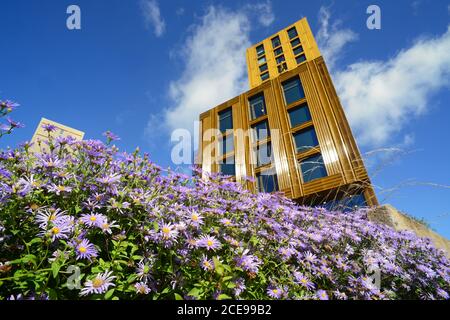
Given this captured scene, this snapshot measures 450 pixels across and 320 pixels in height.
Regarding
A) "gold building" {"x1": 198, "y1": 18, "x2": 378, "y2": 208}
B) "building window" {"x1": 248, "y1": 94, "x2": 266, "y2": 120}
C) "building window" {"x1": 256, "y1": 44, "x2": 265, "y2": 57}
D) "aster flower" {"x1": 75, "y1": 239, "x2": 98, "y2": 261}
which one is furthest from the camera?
"building window" {"x1": 256, "y1": 44, "x2": 265, "y2": 57}

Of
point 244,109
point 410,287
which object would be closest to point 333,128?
point 244,109

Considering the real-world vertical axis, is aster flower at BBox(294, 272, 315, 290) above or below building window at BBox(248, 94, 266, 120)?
below

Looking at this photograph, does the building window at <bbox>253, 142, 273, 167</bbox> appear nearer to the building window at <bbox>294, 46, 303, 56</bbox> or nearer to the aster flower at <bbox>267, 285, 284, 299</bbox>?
the building window at <bbox>294, 46, 303, 56</bbox>

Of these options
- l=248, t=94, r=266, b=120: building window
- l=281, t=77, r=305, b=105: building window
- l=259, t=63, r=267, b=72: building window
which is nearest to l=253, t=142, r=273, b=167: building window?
l=248, t=94, r=266, b=120: building window

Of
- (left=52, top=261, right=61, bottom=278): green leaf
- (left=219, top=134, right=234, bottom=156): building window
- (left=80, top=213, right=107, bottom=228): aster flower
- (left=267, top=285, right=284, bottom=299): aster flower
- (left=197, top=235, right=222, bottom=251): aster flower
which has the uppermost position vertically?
(left=219, top=134, right=234, bottom=156): building window

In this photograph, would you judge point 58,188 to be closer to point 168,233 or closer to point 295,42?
point 168,233

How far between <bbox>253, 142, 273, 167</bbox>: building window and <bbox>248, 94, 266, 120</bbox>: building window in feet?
9.83

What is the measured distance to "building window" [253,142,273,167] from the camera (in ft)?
58.2

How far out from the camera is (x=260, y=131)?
1953 centimetres

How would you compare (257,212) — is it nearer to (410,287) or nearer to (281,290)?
(281,290)

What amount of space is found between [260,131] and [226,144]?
3184 millimetres

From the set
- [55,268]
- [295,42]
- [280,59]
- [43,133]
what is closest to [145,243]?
[55,268]

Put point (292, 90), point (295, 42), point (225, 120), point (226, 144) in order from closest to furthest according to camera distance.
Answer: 1. point (292, 90)
2. point (226, 144)
3. point (225, 120)
4. point (295, 42)

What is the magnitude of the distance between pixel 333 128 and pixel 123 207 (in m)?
16.7
